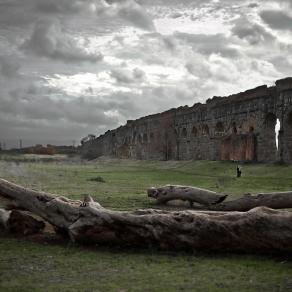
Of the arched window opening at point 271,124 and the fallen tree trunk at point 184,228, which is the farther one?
the arched window opening at point 271,124

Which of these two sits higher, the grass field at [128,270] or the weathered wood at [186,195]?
the weathered wood at [186,195]

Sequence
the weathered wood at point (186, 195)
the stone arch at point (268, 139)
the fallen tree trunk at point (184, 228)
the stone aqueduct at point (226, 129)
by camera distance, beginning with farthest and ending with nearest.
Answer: the stone arch at point (268, 139) → the stone aqueduct at point (226, 129) → the weathered wood at point (186, 195) → the fallen tree trunk at point (184, 228)

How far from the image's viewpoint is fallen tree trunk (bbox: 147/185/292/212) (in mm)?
9469

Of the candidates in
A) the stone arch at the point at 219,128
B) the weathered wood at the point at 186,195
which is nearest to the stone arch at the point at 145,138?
the stone arch at the point at 219,128

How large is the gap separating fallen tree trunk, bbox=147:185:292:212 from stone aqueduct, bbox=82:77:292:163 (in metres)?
16.8

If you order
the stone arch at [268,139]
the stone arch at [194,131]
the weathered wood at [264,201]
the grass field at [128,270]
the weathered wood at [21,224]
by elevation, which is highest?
the stone arch at [194,131]

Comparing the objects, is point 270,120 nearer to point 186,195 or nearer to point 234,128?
point 234,128

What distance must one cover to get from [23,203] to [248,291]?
4760 mm

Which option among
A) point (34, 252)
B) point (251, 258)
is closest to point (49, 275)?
point (34, 252)

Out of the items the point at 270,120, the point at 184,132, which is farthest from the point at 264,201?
the point at 184,132

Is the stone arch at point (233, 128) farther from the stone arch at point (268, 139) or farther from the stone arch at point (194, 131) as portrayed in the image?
the stone arch at point (194, 131)

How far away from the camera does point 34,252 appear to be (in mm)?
6676

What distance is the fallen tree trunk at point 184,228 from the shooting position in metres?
6.13

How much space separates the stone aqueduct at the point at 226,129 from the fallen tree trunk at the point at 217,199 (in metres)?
16.8
